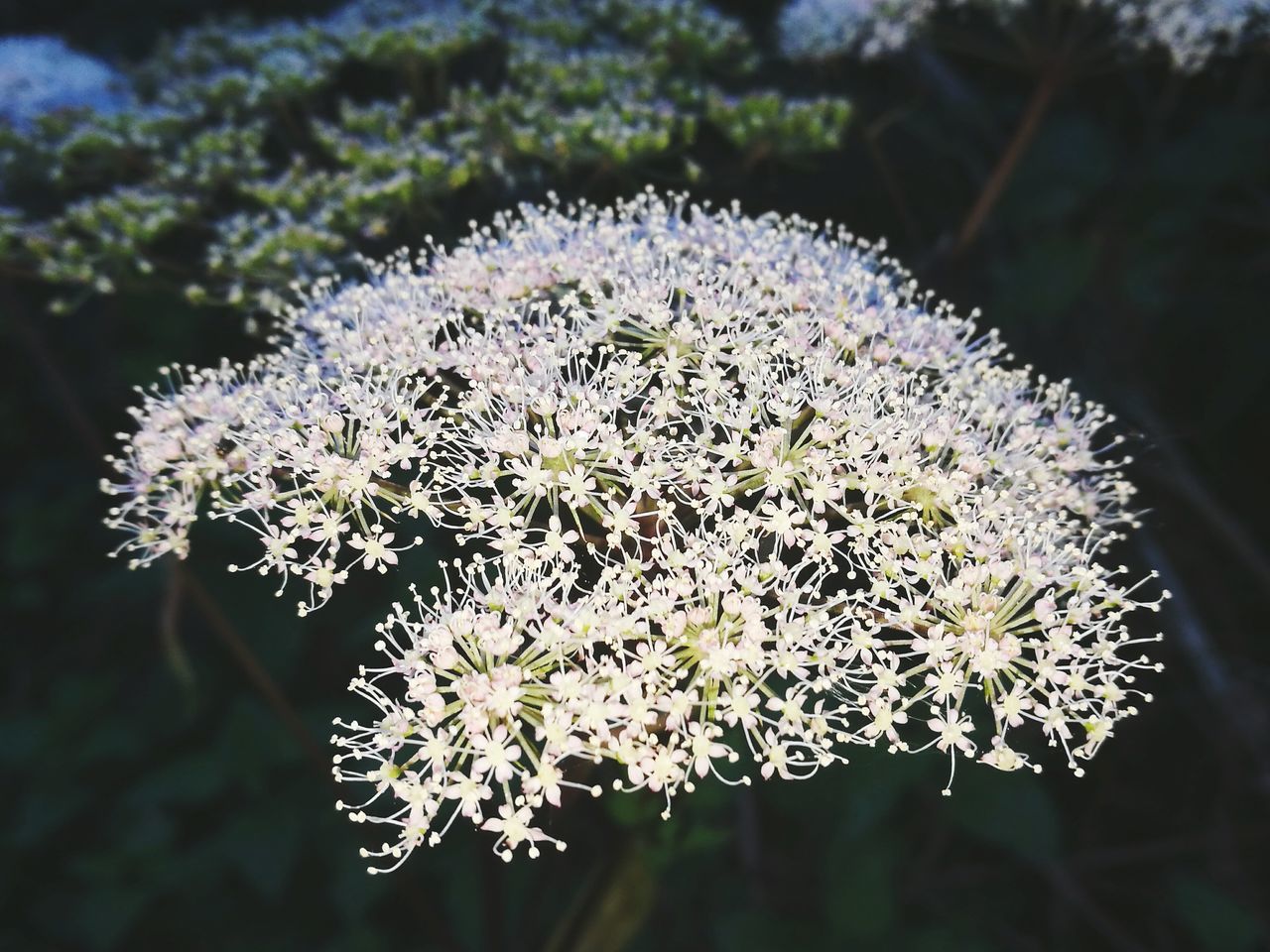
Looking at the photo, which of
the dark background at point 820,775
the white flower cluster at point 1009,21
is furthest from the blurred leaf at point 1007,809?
the white flower cluster at point 1009,21

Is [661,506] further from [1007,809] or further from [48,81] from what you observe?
[48,81]

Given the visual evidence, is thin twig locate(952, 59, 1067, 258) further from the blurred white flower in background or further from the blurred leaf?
the blurred white flower in background

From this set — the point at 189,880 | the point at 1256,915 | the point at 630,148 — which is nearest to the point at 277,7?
the point at 630,148

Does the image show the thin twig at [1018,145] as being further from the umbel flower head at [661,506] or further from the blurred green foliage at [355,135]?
the umbel flower head at [661,506]

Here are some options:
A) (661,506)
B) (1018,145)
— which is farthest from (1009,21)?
(661,506)

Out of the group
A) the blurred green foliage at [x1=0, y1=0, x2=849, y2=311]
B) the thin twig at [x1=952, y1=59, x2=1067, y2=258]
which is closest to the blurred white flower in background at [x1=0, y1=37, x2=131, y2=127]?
the blurred green foliage at [x1=0, y1=0, x2=849, y2=311]

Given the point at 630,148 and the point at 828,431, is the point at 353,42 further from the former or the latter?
the point at 828,431

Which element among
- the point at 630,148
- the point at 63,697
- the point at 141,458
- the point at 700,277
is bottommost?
the point at 63,697
